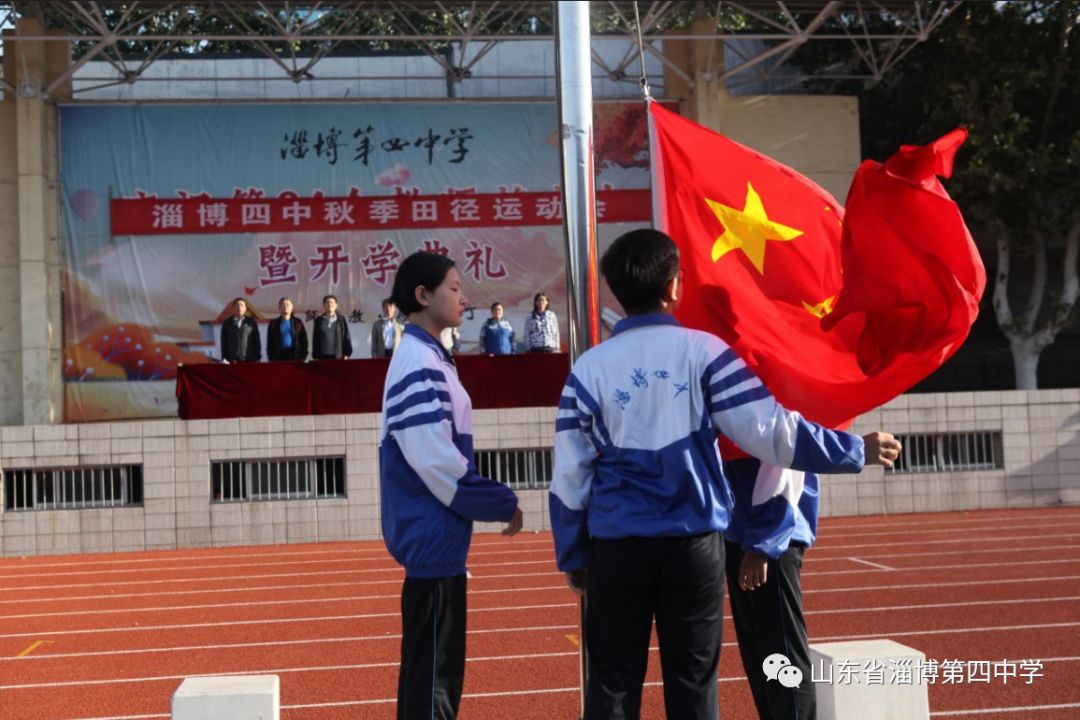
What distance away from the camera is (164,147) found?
1677cm

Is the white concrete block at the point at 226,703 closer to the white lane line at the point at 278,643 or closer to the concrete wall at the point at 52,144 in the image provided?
the white lane line at the point at 278,643

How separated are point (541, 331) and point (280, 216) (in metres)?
4.89

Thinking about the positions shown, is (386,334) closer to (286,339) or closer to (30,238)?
(286,339)

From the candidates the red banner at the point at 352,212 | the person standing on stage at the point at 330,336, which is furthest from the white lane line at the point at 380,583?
the red banner at the point at 352,212

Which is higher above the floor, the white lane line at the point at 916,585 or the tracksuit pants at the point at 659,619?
the tracksuit pants at the point at 659,619

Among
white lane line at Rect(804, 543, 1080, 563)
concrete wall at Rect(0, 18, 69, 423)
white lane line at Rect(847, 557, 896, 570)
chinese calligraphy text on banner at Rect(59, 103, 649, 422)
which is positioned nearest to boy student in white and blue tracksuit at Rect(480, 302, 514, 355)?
chinese calligraphy text on banner at Rect(59, 103, 649, 422)

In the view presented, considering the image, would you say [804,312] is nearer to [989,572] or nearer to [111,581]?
[989,572]

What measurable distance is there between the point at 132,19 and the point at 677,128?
15.0 metres

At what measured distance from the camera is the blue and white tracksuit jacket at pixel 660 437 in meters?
2.74

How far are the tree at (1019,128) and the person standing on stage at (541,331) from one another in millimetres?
6752

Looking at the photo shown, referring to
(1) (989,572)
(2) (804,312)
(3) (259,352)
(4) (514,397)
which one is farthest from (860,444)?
(3) (259,352)

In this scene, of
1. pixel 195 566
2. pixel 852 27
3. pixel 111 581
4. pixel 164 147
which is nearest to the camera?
pixel 111 581

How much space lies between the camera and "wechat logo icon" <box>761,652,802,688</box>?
3248mm

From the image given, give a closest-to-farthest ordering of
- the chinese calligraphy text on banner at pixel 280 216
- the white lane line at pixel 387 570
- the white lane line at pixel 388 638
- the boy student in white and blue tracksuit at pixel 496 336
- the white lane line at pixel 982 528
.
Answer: the white lane line at pixel 388 638 < the white lane line at pixel 387 570 < the white lane line at pixel 982 528 < the boy student in white and blue tracksuit at pixel 496 336 < the chinese calligraphy text on banner at pixel 280 216
